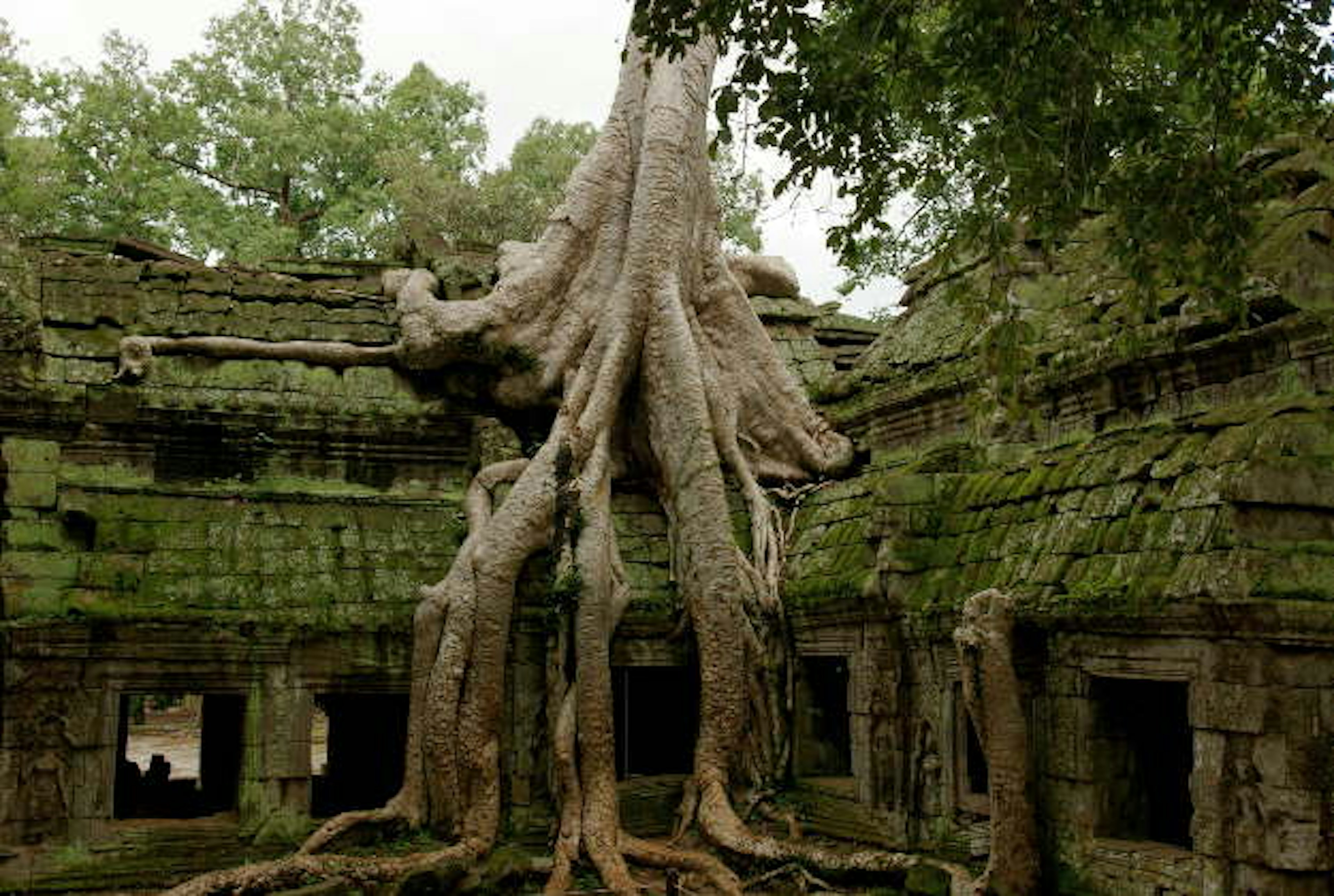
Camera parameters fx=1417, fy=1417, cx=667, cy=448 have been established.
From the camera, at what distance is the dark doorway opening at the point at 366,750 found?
44.4ft

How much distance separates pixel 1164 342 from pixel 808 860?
412 cm

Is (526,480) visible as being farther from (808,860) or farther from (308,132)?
(308,132)

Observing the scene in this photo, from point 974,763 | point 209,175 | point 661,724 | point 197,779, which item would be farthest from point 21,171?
point 974,763

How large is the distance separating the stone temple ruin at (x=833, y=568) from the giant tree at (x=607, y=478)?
0.33 meters

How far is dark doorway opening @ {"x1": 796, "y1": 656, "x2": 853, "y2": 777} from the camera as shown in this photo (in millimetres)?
11344

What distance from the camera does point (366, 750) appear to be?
535 inches

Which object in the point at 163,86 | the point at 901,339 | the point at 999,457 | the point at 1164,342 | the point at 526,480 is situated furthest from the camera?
the point at 163,86

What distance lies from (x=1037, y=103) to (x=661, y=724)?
876cm

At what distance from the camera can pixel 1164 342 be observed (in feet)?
30.0

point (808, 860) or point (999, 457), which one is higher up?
point (999, 457)

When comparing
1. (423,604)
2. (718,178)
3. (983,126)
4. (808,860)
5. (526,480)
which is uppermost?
(718,178)

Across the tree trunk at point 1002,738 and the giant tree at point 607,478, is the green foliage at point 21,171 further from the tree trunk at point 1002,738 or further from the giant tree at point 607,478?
the tree trunk at point 1002,738

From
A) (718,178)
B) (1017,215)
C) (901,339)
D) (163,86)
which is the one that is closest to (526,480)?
(901,339)

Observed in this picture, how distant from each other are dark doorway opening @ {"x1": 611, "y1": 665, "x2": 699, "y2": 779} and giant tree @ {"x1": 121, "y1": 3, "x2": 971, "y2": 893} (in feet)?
5.65
